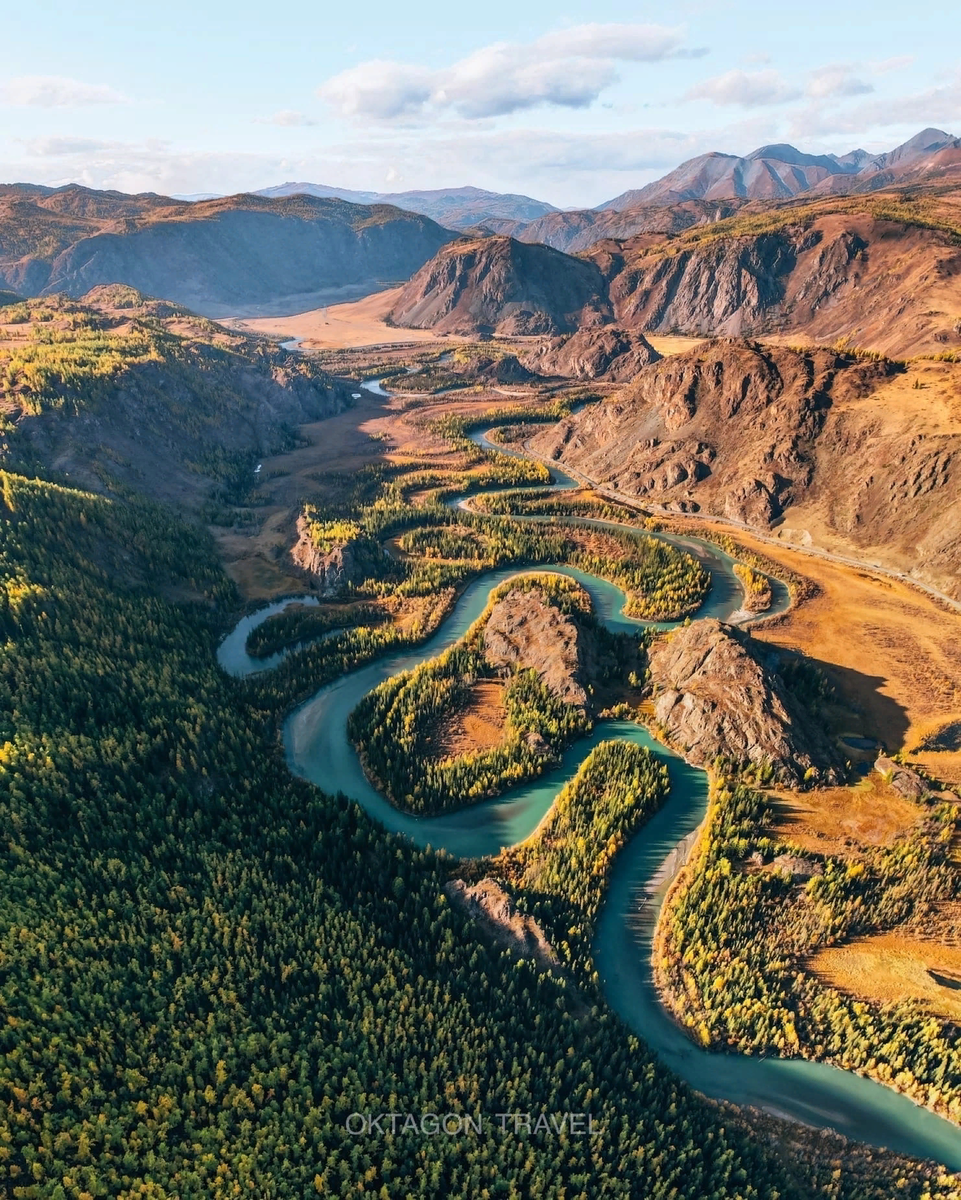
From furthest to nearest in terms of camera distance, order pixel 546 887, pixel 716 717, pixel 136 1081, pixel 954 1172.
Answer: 1. pixel 716 717
2. pixel 546 887
3. pixel 954 1172
4. pixel 136 1081

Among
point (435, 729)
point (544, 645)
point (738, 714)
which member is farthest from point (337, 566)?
point (738, 714)

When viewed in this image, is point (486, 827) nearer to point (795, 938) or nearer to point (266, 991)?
point (266, 991)

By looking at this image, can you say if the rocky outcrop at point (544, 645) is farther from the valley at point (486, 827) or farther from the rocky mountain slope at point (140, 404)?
the rocky mountain slope at point (140, 404)

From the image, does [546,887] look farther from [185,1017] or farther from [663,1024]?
[185,1017]

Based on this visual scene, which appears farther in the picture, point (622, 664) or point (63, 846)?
point (622, 664)

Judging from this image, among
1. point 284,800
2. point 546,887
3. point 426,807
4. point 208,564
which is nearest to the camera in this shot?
point 546,887

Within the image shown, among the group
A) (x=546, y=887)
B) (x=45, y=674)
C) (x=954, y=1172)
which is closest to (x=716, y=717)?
(x=546, y=887)

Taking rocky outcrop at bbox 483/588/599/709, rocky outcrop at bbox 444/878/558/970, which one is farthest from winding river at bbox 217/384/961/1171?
rocky outcrop at bbox 483/588/599/709
